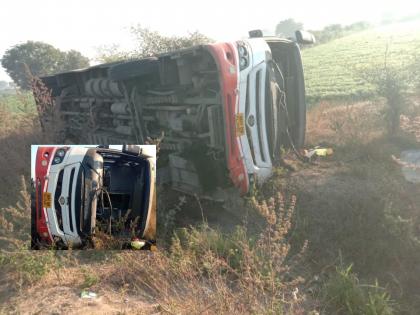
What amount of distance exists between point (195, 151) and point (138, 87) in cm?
147

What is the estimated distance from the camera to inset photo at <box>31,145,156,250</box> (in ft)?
10.4

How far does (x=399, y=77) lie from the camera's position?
6133 millimetres

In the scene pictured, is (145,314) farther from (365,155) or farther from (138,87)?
(365,155)

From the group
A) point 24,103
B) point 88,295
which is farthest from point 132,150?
point 24,103

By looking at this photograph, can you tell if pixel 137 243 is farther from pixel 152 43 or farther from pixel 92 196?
pixel 152 43

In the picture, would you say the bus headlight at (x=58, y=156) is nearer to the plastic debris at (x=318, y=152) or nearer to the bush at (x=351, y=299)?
the bush at (x=351, y=299)

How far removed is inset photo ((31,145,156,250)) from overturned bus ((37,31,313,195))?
1.26 meters

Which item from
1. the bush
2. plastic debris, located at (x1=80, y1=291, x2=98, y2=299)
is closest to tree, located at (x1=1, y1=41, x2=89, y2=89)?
plastic debris, located at (x1=80, y1=291, x2=98, y2=299)

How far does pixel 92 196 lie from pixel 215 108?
6.49 feet

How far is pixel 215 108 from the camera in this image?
4.55 m

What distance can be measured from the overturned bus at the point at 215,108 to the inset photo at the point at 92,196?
126 cm

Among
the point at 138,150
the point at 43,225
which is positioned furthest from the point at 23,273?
the point at 138,150

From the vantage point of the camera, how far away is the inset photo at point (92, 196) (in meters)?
3.17

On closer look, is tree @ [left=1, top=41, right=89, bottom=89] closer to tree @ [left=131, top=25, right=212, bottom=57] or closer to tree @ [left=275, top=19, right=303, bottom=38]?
tree @ [left=131, top=25, right=212, bottom=57]
